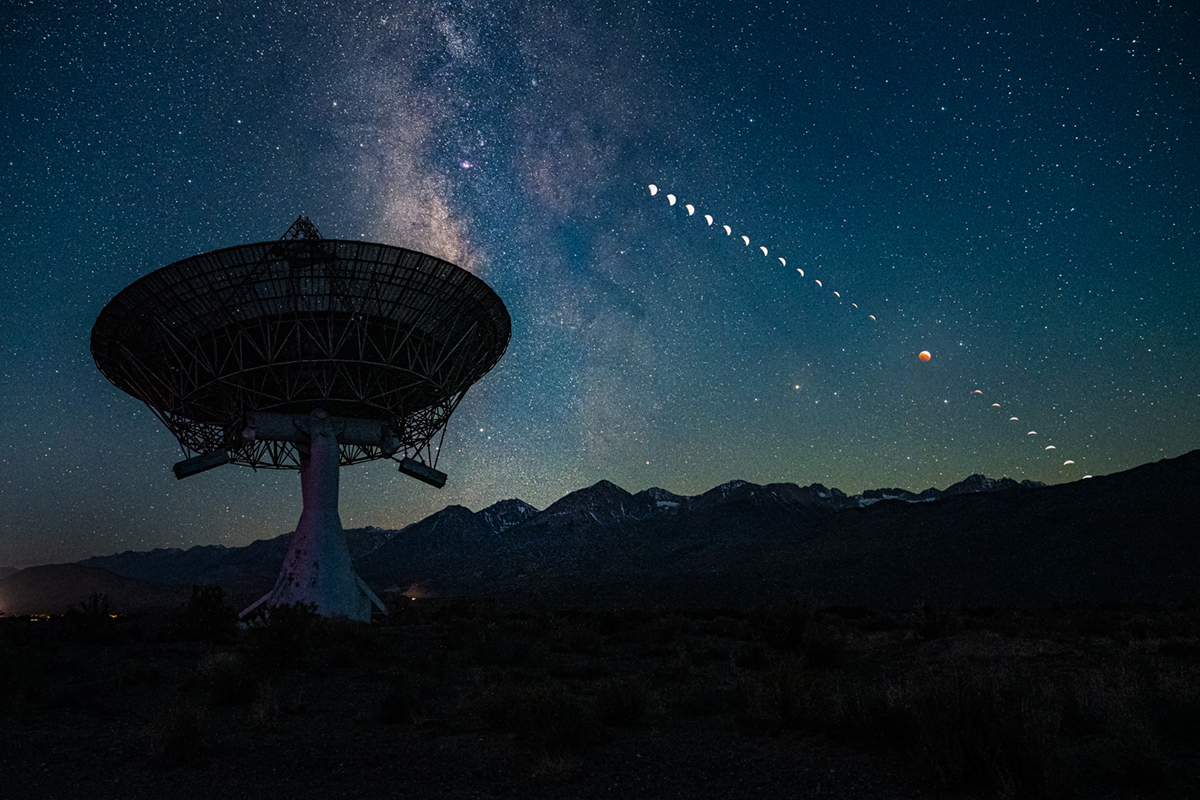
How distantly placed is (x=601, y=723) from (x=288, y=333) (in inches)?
756

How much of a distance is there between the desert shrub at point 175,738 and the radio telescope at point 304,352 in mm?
16483

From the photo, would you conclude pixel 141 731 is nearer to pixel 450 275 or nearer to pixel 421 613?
pixel 450 275

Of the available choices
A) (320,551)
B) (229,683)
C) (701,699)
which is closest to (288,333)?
(320,551)

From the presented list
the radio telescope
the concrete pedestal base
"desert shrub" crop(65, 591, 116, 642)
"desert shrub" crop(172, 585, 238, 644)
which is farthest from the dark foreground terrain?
the radio telescope

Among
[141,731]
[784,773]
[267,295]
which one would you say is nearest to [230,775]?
[141,731]

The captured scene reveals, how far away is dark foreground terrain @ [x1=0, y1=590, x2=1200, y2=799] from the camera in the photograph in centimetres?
603

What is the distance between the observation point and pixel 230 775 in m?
7.09

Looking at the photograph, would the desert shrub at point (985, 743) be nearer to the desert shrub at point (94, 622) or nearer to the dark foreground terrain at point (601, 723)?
the dark foreground terrain at point (601, 723)

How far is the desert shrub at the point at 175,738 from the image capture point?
24.8 feet

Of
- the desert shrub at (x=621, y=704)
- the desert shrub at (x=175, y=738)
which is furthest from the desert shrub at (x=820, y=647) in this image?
the desert shrub at (x=175, y=738)

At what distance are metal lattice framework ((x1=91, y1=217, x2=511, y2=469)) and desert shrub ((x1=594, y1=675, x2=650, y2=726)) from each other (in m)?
17.6

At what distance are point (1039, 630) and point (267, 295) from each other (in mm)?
27809

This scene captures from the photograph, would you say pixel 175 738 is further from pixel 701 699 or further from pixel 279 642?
pixel 279 642

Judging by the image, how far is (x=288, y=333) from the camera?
2295 centimetres
